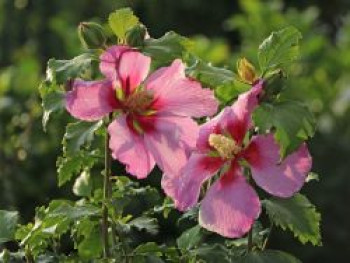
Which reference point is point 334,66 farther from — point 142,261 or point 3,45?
point 142,261

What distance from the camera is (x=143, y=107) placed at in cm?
148

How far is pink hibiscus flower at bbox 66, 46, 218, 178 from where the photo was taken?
56.6 inches

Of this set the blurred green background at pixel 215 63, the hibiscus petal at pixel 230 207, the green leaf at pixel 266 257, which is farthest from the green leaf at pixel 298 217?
the blurred green background at pixel 215 63

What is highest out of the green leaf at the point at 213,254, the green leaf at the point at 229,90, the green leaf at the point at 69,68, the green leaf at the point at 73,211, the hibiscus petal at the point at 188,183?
the green leaf at the point at 69,68

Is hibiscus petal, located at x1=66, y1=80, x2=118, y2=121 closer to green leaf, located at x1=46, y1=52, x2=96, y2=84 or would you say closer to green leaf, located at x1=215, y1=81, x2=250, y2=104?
green leaf, located at x1=46, y1=52, x2=96, y2=84

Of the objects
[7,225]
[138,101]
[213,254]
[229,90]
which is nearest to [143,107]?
[138,101]

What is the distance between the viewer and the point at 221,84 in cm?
150

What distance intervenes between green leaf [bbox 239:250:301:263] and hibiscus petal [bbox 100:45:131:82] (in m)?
0.32

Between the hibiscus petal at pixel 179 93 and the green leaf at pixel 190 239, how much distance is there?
0.28 meters

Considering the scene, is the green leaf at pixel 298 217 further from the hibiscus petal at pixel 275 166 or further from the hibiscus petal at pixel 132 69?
the hibiscus petal at pixel 132 69

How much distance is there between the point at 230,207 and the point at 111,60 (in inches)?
9.4

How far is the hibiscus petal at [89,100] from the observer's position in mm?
1436

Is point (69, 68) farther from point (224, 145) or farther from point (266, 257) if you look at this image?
point (266, 257)

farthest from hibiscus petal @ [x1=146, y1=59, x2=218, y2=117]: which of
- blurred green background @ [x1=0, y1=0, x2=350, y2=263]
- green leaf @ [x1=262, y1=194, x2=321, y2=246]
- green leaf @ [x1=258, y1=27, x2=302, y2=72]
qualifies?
blurred green background @ [x1=0, y1=0, x2=350, y2=263]
